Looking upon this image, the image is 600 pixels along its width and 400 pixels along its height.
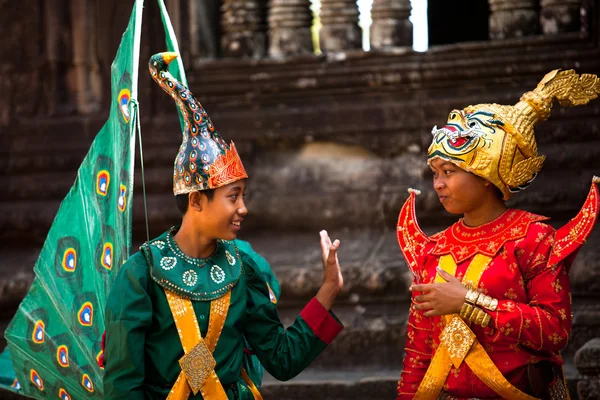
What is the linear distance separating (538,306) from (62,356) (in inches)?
69.7

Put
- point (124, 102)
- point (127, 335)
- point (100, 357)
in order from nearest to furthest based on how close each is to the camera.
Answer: point (127, 335), point (100, 357), point (124, 102)

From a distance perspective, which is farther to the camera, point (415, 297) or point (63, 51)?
point (63, 51)

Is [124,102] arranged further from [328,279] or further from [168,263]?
[328,279]

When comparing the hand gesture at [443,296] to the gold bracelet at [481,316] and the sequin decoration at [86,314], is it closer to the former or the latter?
the gold bracelet at [481,316]

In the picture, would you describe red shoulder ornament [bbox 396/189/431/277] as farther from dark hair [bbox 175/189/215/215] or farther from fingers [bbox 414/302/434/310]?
dark hair [bbox 175/189/215/215]

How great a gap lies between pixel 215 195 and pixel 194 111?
0.95ft

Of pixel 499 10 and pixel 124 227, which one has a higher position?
pixel 499 10

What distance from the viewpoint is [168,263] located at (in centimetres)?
357

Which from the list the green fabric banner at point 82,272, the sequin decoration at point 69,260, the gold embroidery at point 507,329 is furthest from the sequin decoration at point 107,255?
the gold embroidery at point 507,329

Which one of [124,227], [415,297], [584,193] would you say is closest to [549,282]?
[415,297]

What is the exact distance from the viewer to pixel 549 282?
11.5 ft

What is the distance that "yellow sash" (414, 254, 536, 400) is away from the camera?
3525 mm

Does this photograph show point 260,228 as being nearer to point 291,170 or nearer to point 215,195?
point 291,170

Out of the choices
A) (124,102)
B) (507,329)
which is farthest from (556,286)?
(124,102)
